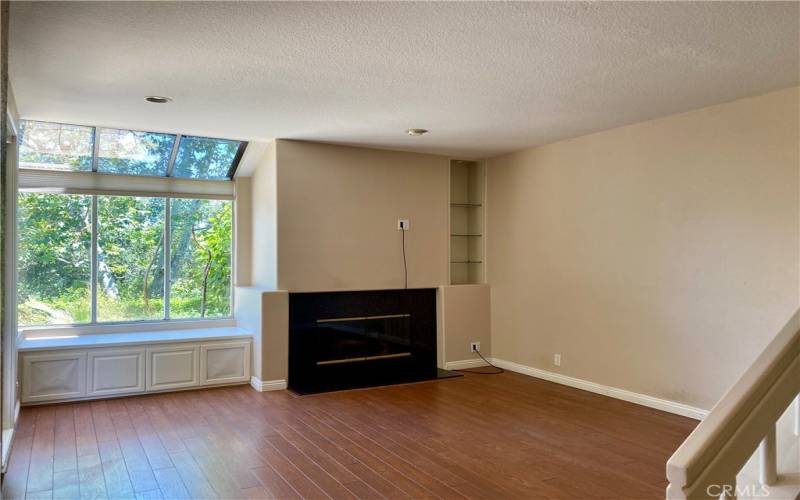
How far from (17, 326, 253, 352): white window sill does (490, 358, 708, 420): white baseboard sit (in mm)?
2919

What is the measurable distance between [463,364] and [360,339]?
4.35 feet

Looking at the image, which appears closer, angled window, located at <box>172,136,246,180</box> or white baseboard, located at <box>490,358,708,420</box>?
white baseboard, located at <box>490,358,708,420</box>

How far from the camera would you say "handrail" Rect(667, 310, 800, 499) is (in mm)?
1196

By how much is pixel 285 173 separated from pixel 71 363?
257 cm

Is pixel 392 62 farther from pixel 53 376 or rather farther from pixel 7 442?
pixel 53 376

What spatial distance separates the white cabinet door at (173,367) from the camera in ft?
17.2

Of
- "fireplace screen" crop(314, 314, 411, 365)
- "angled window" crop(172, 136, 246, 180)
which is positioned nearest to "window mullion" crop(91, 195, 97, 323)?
"angled window" crop(172, 136, 246, 180)

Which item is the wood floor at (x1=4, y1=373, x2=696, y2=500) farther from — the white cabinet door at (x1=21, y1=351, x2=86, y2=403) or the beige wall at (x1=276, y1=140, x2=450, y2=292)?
the beige wall at (x1=276, y1=140, x2=450, y2=292)

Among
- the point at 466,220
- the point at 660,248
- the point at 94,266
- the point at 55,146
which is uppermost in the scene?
the point at 55,146

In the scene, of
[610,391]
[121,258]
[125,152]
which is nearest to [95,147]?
[125,152]

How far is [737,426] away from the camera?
1271 mm

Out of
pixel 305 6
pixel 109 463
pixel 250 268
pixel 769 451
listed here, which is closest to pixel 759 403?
pixel 769 451

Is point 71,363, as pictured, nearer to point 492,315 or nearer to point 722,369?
point 492,315
